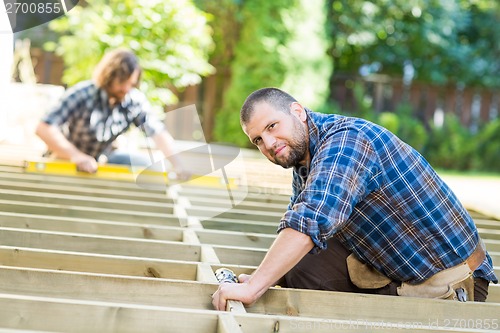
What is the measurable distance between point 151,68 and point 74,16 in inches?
44.3

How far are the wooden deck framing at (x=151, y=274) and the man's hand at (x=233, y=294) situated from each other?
1.6 inches

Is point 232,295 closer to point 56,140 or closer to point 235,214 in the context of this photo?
point 235,214

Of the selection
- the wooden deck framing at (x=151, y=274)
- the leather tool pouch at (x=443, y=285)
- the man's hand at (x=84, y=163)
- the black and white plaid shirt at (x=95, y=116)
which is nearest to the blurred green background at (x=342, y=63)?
the black and white plaid shirt at (x=95, y=116)

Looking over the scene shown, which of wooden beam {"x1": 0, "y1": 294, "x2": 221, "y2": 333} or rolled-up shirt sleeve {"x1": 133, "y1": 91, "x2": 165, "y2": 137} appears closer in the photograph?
wooden beam {"x1": 0, "y1": 294, "x2": 221, "y2": 333}

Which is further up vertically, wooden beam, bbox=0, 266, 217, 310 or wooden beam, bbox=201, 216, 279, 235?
wooden beam, bbox=0, 266, 217, 310

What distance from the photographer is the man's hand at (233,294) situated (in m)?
2.10

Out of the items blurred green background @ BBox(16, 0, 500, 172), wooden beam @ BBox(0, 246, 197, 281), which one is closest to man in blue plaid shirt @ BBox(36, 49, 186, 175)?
wooden beam @ BBox(0, 246, 197, 281)

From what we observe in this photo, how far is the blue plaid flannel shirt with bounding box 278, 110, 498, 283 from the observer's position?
7.34 ft

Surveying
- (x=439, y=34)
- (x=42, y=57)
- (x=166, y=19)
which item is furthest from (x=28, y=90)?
(x=439, y=34)

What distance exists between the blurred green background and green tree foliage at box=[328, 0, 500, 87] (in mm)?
22

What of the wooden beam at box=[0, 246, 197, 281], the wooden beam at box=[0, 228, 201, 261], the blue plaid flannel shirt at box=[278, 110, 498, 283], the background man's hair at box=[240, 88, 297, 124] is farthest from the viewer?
the wooden beam at box=[0, 228, 201, 261]

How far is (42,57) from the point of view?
1229 centimetres

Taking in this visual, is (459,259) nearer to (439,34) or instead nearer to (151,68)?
(151,68)

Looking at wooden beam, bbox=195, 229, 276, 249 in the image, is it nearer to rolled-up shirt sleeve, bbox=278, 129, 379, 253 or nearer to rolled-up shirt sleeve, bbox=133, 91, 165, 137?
rolled-up shirt sleeve, bbox=278, 129, 379, 253
